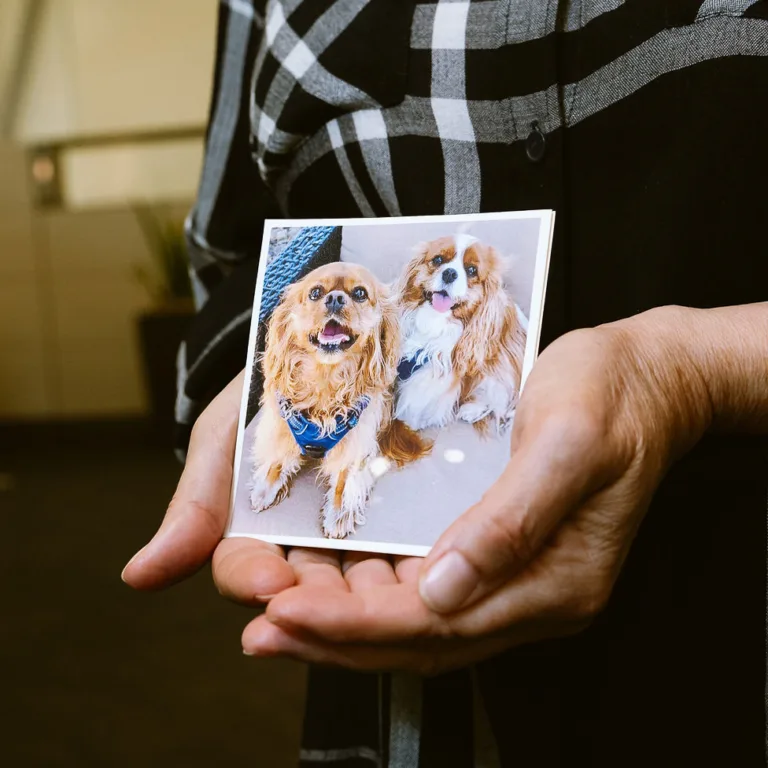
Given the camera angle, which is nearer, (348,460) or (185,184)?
(348,460)

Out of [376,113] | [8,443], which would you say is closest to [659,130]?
[376,113]

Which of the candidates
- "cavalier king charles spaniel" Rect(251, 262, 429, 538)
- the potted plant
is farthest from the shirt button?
the potted plant

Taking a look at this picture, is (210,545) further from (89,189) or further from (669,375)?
(89,189)

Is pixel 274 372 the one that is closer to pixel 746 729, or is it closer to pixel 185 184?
pixel 746 729

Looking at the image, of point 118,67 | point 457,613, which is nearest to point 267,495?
point 457,613

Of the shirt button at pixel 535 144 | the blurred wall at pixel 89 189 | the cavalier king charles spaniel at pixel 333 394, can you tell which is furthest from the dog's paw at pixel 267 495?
the blurred wall at pixel 89 189

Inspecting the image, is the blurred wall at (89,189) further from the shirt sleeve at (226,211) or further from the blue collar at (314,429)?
the blue collar at (314,429)

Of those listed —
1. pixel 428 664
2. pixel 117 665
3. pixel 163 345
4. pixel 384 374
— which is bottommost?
pixel 117 665
